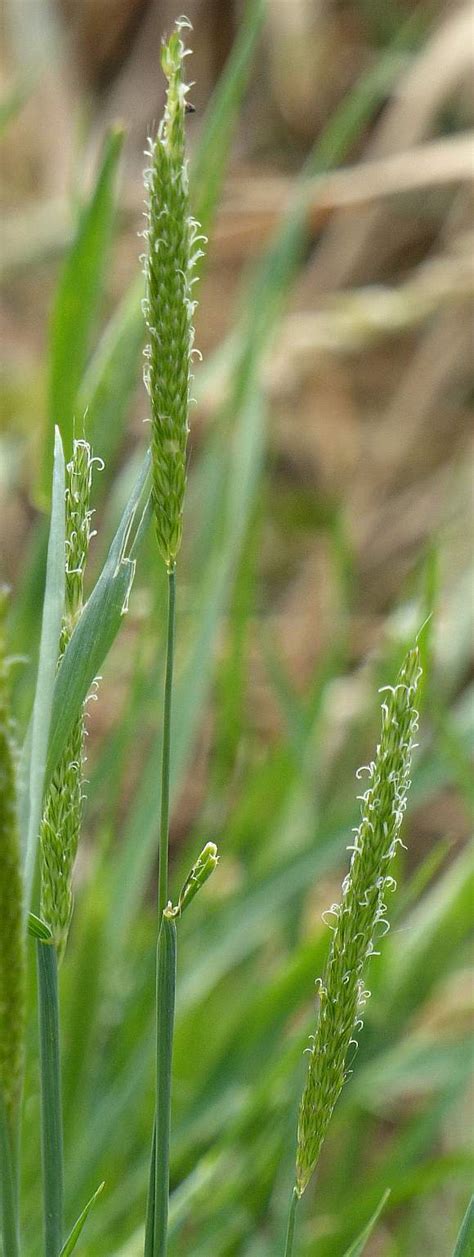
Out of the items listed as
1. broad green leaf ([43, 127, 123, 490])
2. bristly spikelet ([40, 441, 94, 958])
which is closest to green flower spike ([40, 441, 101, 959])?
bristly spikelet ([40, 441, 94, 958])

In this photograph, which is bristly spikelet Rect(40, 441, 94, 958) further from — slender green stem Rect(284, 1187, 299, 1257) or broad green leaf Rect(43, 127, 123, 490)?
broad green leaf Rect(43, 127, 123, 490)

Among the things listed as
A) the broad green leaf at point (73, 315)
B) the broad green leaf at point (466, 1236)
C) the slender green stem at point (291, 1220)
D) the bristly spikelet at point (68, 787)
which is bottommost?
the broad green leaf at point (466, 1236)

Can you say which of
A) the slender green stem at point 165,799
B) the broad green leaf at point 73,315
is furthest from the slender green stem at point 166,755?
the broad green leaf at point 73,315

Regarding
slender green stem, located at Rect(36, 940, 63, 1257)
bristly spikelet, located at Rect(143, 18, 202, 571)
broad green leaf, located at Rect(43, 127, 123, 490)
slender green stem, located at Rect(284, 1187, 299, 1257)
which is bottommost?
slender green stem, located at Rect(284, 1187, 299, 1257)

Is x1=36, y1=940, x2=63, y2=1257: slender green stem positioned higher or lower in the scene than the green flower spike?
lower

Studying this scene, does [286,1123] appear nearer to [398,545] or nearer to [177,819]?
[177,819]

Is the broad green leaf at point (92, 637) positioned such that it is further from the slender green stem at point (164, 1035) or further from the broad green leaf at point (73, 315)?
the broad green leaf at point (73, 315)

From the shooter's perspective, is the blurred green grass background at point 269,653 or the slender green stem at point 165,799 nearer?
the slender green stem at point 165,799

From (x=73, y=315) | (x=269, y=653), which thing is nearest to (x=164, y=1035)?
(x=73, y=315)

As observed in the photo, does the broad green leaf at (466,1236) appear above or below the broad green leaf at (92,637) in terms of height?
below

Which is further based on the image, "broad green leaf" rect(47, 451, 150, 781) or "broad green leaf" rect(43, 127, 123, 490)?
"broad green leaf" rect(43, 127, 123, 490)
